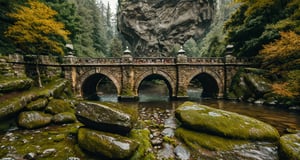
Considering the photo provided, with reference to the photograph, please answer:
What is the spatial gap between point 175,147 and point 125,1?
41.8 m

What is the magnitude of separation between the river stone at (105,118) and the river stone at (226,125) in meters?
3.61

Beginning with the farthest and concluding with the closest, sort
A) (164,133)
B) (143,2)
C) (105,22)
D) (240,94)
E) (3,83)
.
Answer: (105,22) < (143,2) < (240,94) < (3,83) < (164,133)

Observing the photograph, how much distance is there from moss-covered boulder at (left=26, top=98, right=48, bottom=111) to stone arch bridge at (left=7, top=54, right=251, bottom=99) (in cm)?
880

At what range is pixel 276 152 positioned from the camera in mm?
7102

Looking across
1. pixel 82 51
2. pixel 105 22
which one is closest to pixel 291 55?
pixel 82 51

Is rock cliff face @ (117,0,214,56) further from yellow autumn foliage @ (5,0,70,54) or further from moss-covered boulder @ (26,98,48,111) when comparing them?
moss-covered boulder @ (26,98,48,111)

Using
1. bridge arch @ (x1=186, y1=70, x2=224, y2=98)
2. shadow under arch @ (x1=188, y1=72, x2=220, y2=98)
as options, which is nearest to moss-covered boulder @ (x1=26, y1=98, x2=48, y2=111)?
bridge arch @ (x1=186, y1=70, x2=224, y2=98)

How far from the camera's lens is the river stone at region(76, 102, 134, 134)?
23.2ft

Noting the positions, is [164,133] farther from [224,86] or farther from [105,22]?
[105,22]

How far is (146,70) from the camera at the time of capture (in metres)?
20.7

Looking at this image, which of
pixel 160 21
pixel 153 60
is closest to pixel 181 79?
pixel 153 60

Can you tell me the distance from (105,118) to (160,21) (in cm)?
3947

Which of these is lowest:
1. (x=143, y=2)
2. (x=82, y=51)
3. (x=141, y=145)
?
(x=141, y=145)

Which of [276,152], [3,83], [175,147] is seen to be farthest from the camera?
[3,83]
